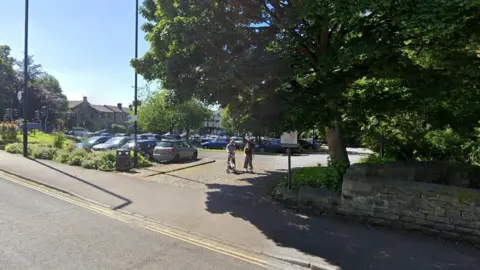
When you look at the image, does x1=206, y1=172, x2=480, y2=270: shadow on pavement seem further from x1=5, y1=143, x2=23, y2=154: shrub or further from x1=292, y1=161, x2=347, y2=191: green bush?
x1=5, y1=143, x2=23, y2=154: shrub

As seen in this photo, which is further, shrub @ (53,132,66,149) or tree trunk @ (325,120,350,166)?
shrub @ (53,132,66,149)

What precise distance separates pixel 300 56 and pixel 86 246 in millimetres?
6912

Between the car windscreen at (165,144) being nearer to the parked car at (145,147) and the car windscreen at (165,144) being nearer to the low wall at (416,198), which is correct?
the parked car at (145,147)

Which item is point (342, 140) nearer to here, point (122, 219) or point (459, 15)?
point (459, 15)

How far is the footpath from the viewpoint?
5.36 m

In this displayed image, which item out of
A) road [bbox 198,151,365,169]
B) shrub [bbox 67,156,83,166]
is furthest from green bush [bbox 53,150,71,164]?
road [bbox 198,151,365,169]

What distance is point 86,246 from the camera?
5.48 m

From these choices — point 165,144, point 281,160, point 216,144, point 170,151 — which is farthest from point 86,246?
point 216,144

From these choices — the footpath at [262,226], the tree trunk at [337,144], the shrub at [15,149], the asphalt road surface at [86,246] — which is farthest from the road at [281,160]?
the asphalt road surface at [86,246]

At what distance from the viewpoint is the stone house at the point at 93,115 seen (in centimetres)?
8981

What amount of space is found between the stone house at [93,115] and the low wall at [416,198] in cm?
8516

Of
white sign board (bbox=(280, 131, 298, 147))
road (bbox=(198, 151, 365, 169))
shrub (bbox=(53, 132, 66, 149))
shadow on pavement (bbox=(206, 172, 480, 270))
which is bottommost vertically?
shadow on pavement (bbox=(206, 172, 480, 270))

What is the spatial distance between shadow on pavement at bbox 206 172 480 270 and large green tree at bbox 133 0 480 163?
2.36m

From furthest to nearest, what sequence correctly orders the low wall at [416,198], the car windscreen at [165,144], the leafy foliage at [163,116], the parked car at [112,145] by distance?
the leafy foliage at [163,116]
the parked car at [112,145]
the car windscreen at [165,144]
the low wall at [416,198]
